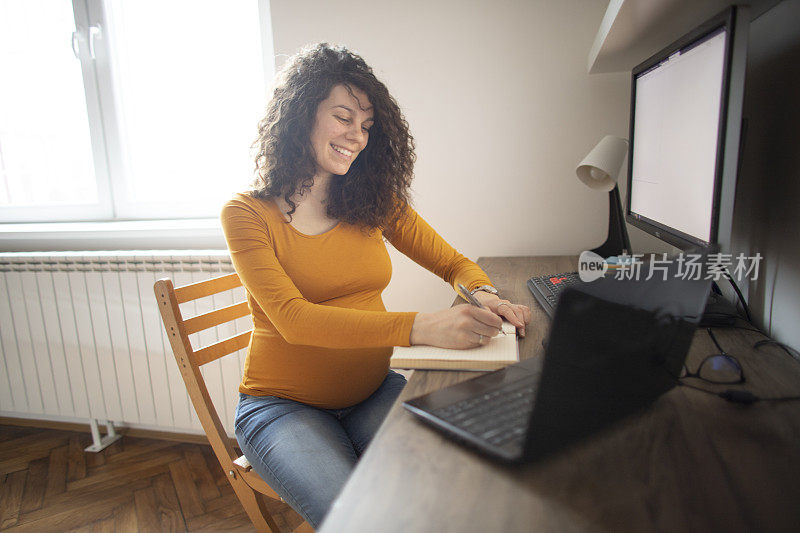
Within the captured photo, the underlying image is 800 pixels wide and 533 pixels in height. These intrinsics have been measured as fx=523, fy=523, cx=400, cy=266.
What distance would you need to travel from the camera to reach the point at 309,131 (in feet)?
3.95

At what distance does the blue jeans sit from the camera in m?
0.88

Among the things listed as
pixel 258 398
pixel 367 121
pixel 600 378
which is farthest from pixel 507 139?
pixel 600 378

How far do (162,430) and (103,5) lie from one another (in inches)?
69.3

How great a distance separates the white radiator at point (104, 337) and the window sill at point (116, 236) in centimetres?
16

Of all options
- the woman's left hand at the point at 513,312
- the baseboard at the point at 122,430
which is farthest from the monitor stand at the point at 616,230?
the baseboard at the point at 122,430

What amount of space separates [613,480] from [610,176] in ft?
3.10

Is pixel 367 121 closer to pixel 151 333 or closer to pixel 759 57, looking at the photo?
pixel 759 57

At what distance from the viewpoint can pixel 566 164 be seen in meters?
1.67

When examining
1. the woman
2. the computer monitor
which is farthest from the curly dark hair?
the computer monitor

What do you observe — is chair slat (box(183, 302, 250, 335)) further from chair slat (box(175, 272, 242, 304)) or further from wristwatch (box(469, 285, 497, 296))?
wristwatch (box(469, 285, 497, 296))

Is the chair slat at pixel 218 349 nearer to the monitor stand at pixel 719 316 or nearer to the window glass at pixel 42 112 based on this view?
the monitor stand at pixel 719 316

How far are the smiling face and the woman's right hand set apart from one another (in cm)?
51

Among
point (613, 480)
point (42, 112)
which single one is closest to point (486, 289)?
point (613, 480)

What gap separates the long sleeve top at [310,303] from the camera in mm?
979
